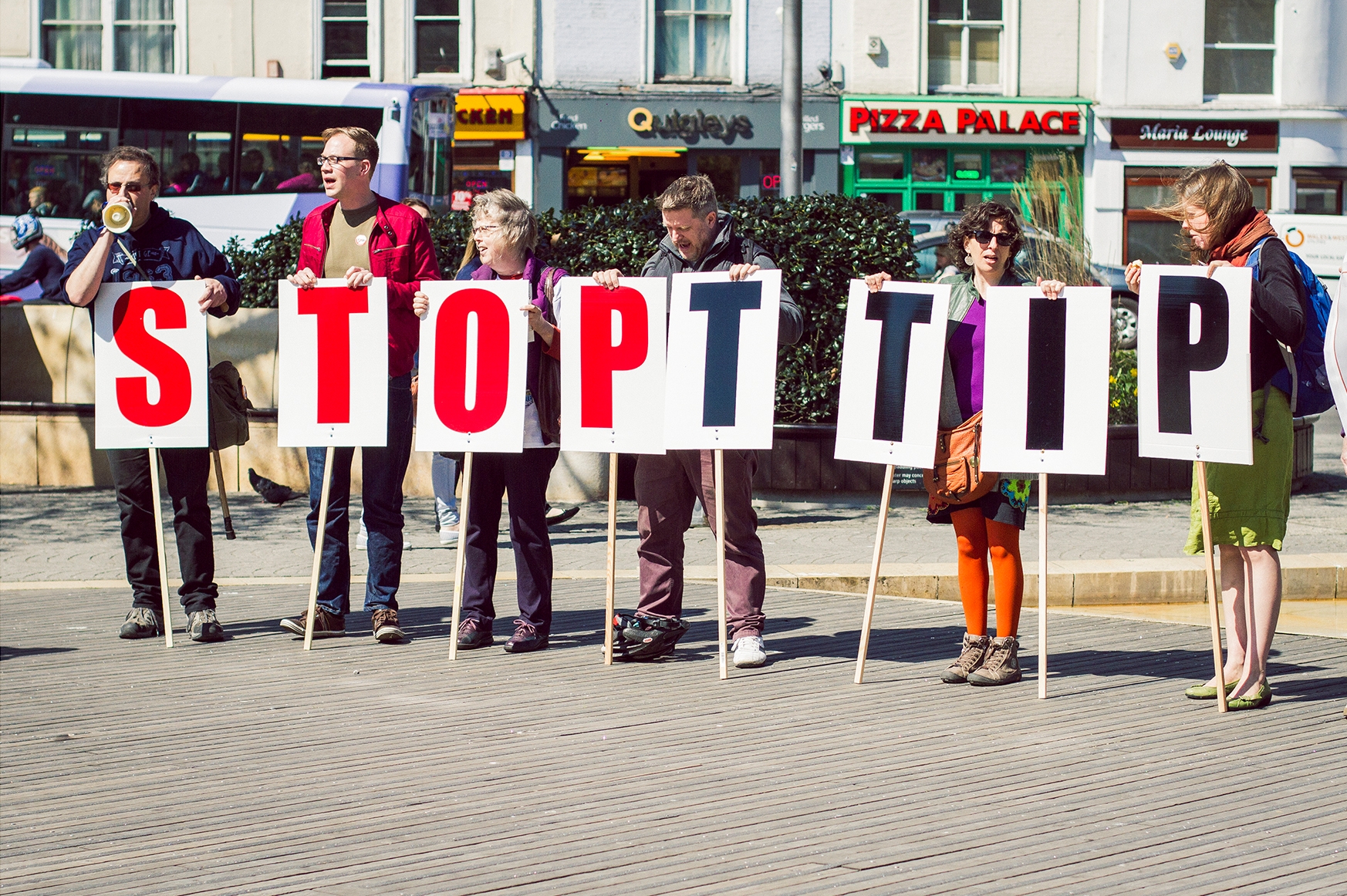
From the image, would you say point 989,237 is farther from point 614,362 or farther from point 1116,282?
point 1116,282

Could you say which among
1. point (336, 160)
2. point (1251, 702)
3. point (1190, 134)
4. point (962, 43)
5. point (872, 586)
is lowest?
point (1251, 702)

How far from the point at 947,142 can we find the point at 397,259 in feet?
77.6

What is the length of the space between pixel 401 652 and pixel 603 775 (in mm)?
2013

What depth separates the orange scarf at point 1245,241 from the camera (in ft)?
18.7

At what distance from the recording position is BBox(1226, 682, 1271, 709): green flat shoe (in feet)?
18.4

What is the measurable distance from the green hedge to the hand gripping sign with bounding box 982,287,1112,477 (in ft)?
14.4

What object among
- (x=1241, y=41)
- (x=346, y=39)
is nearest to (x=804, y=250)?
(x=346, y=39)

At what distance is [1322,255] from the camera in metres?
24.0

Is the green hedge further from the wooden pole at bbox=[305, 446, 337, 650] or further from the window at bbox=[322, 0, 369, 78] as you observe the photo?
the window at bbox=[322, 0, 369, 78]

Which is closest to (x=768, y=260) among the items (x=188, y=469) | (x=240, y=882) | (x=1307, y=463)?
(x=188, y=469)

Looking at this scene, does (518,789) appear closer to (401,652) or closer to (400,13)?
(401,652)

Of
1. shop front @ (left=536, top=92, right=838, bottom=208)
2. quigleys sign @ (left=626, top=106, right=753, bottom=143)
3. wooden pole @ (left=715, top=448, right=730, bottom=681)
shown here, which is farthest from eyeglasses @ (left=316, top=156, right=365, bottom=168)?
quigleys sign @ (left=626, top=106, right=753, bottom=143)

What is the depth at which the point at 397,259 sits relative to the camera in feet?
22.7

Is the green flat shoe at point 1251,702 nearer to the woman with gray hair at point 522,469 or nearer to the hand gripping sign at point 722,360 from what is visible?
the hand gripping sign at point 722,360
